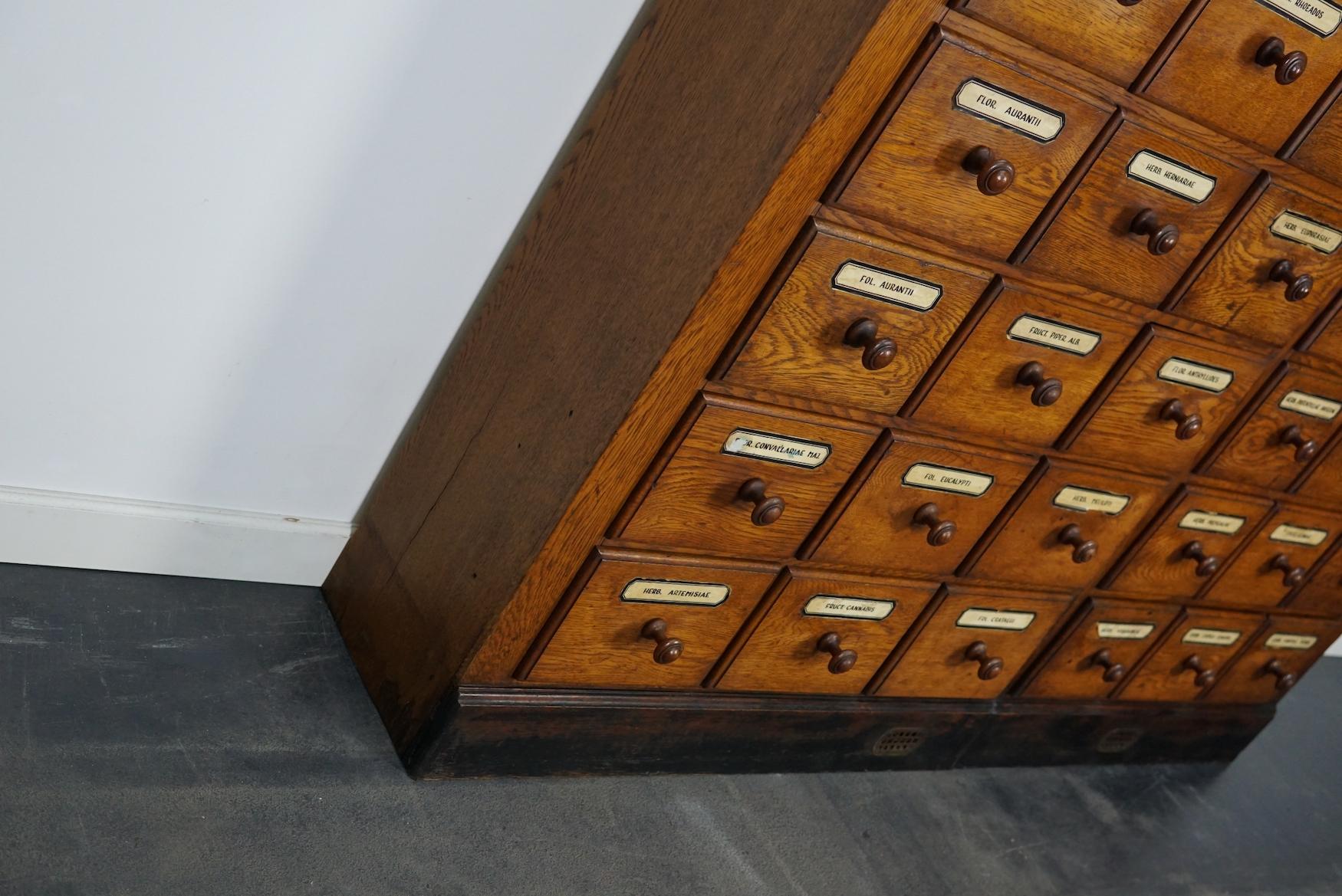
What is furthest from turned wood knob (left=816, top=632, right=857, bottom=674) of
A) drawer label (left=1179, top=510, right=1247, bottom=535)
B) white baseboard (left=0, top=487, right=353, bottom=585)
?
white baseboard (left=0, top=487, right=353, bottom=585)

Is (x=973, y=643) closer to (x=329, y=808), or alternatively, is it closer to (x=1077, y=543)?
(x=1077, y=543)

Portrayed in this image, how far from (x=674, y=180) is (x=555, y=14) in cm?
37

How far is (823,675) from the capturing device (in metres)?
2.03

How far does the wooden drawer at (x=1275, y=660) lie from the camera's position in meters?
2.64

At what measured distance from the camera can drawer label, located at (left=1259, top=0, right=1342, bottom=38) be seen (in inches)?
61.4

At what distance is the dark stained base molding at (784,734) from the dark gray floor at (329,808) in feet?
0.12

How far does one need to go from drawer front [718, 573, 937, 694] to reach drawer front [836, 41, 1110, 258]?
0.61m

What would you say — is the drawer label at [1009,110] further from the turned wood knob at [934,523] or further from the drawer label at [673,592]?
the drawer label at [673,592]

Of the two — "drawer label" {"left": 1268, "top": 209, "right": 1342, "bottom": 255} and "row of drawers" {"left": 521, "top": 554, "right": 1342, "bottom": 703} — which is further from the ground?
"drawer label" {"left": 1268, "top": 209, "right": 1342, "bottom": 255}

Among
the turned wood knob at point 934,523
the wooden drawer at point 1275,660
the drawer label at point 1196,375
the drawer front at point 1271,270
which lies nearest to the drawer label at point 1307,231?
the drawer front at point 1271,270

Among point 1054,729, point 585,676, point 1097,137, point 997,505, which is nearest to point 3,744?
point 585,676

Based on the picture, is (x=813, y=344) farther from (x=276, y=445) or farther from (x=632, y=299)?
(x=276, y=445)

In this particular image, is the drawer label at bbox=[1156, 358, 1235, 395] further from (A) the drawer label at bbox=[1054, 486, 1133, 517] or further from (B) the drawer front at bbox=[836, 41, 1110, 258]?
(B) the drawer front at bbox=[836, 41, 1110, 258]

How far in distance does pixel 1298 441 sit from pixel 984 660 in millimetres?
723
